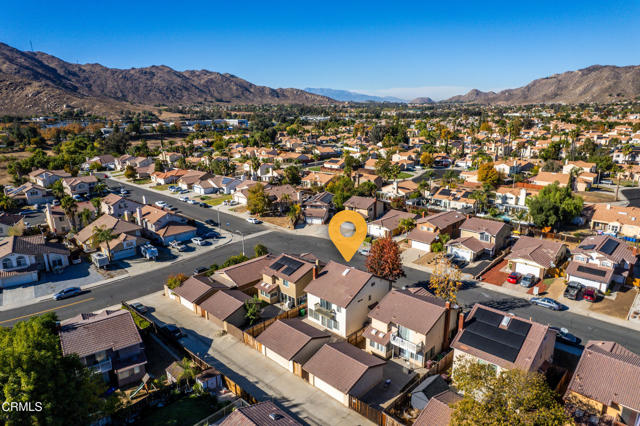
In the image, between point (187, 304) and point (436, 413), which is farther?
point (187, 304)

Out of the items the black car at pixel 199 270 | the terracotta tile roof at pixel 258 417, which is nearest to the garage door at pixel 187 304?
the black car at pixel 199 270

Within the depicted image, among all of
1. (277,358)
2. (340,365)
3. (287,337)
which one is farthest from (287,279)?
(340,365)

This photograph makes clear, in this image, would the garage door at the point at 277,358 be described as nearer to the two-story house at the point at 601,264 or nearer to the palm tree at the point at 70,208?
the two-story house at the point at 601,264

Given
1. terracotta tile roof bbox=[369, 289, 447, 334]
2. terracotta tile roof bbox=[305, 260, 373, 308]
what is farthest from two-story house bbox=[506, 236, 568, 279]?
terracotta tile roof bbox=[305, 260, 373, 308]

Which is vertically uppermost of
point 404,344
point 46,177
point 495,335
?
point 46,177

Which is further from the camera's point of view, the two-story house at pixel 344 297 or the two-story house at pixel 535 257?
the two-story house at pixel 535 257

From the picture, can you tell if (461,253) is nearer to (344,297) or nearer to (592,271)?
(592,271)

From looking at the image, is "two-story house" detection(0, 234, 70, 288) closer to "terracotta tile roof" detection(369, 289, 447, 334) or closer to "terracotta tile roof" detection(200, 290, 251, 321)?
"terracotta tile roof" detection(200, 290, 251, 321)

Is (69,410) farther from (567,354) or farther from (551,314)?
(551,314)

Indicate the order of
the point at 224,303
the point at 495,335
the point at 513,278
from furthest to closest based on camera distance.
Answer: the point at 513,278 < the point at 224,303 < the point at 495,335
